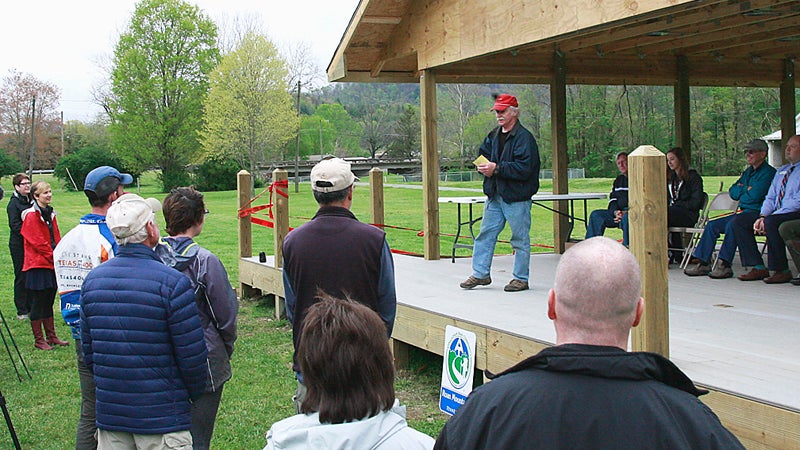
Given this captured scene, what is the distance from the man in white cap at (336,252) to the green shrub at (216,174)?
4416cm

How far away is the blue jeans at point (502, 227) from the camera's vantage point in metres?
6.99

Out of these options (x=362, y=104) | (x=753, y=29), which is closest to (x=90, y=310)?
(x=753, y=29)

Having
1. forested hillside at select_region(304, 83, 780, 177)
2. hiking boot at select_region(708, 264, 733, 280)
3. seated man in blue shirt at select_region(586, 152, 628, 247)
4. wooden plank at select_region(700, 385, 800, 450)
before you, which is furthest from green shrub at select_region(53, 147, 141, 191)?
wooden plank at select_region(700, 385, 800, 450)

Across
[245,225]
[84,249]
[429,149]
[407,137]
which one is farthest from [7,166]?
[84,249]

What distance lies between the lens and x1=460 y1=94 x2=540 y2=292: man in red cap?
270 inches

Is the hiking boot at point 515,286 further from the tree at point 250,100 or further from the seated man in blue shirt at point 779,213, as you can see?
the tree at point 250,100

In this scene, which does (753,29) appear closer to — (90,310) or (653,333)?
(653,333)

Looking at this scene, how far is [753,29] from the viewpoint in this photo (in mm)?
8344

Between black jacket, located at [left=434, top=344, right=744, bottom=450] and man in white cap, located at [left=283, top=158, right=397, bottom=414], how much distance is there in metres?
2.10

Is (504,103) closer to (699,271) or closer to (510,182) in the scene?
(510,182)

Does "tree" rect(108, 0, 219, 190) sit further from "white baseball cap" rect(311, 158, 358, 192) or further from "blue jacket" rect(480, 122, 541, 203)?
"white baseball cap" rect(311, 158, 358, 192)

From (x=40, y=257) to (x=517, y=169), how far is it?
5037 millimetres

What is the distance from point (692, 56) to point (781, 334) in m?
6.49

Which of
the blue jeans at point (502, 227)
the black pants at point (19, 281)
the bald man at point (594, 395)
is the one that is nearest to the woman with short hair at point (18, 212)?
the black pants at point (19, 281)
